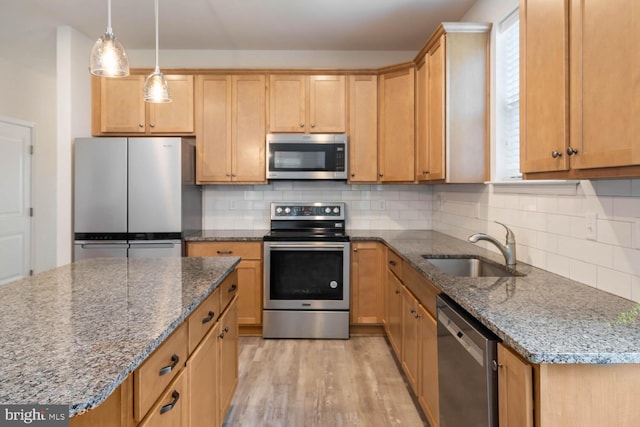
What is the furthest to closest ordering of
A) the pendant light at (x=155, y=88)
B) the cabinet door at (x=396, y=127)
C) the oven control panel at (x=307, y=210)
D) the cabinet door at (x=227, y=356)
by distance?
the oven control panel at (x=307, y=210) → the cabinet door at (x=396, y=127) → the pendant light at (x=155, y=88) → the cabinet door at (x=227, y=356)

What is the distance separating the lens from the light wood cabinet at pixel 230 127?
12.1 ft

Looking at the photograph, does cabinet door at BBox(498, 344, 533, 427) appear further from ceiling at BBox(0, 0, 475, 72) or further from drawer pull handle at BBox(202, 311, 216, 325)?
ceiling at BBox(0, 0, 475, 72)

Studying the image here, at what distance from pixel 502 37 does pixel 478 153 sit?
75 centimetres

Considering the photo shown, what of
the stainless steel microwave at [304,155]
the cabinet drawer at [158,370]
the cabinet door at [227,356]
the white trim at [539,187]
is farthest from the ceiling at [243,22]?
the cabinet drawer at [158,370]

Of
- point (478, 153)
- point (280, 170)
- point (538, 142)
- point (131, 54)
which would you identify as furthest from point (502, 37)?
point (131, 54)

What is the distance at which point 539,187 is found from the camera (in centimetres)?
207

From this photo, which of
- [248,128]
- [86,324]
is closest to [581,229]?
[86,324]

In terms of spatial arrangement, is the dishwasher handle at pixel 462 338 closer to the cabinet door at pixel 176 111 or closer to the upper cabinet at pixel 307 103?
the upper cabinet at pixel 307 103

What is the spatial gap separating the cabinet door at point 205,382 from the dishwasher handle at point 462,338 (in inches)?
39.6

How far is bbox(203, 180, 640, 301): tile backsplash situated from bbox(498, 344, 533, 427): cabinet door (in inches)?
25.3

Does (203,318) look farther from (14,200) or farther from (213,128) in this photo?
(14,200)

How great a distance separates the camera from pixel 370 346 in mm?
3334

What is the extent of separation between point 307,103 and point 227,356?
8.00 feet

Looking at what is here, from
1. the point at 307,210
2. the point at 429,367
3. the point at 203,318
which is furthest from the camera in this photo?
the point at 307,210
